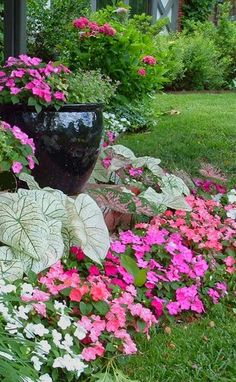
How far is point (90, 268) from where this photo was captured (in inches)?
115

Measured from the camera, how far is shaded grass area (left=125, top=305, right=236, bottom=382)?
8.25 ft

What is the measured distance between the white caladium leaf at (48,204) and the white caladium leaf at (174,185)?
121 centimetres

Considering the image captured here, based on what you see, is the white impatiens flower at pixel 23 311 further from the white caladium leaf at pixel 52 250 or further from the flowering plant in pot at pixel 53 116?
the flowering plant in pot at pixel 53 116

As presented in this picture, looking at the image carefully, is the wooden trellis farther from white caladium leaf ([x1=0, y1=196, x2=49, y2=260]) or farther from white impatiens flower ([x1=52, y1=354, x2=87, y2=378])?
white impatiens flower ([x1=52, y1=354, x2=87, y2=378])

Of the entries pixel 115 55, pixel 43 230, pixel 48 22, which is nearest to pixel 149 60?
pixel 115 55

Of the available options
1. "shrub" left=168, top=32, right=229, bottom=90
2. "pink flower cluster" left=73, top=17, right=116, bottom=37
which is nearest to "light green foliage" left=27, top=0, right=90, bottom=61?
"pink flower cluster" left=73, top=17, right=116, bottom=37

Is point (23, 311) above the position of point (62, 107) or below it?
below

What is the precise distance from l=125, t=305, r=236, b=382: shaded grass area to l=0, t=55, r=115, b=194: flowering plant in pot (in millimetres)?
1272

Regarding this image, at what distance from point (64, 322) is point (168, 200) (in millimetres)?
1600

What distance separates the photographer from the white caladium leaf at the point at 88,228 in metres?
2.91

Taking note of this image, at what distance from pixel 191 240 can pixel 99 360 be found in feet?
3.98

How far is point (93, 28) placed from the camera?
21.5ft

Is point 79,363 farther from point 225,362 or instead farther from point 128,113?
point 128,113

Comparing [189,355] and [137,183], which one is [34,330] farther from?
[137,183]
